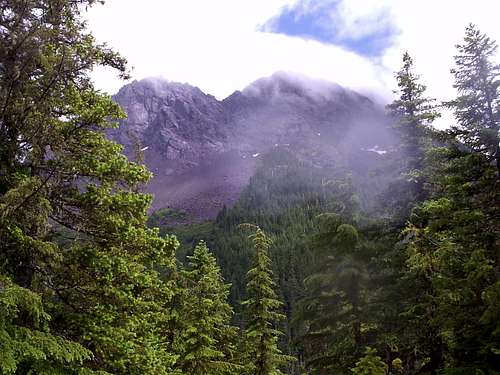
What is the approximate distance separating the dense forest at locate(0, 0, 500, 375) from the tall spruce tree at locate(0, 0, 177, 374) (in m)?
0.04

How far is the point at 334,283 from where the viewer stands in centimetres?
1627

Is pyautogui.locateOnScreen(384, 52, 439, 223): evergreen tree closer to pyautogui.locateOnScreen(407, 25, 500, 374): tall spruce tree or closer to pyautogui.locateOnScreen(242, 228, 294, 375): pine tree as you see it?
pyautogui.locateOnScreen(407, 25, 500, 374): tall spruce tree

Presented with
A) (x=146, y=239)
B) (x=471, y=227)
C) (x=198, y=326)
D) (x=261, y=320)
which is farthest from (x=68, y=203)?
(x=261, y=320)

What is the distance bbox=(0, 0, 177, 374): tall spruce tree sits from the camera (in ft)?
27.3

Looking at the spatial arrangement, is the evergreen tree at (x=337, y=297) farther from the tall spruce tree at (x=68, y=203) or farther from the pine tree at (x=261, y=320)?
the tall spruce tree at (x=68, y=203)

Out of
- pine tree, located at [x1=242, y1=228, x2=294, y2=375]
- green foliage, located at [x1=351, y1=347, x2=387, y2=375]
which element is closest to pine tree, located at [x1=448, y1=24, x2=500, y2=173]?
green foliage, located at [x1=351, y1=347, x2=387, y2=375]

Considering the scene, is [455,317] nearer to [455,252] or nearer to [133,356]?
[455,252]

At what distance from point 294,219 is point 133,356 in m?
173

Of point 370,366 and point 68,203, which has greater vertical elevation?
point 68,203

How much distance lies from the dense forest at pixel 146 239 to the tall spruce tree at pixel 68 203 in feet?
0.12

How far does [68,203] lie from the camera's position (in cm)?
897

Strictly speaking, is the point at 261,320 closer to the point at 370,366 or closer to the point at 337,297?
the point at 337,297

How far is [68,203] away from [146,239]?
1.79 m

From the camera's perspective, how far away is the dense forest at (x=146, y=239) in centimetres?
831
